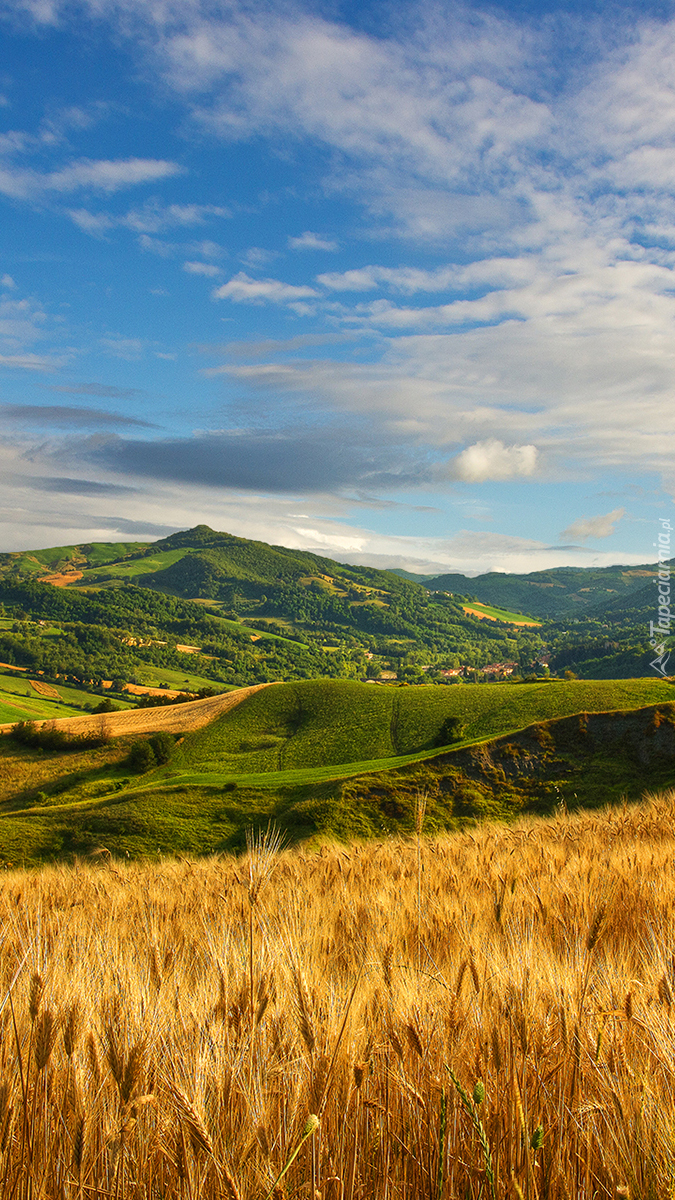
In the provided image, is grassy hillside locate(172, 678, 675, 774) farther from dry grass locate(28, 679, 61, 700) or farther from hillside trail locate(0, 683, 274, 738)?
dry grass locate(28, 679, 61, 700)

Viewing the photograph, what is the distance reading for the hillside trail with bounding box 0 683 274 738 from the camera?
79.1 metres

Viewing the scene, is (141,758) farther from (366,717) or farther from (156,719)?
(366,717)

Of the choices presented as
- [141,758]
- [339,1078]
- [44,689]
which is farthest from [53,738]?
[44,689]

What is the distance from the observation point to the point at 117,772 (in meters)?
67.7

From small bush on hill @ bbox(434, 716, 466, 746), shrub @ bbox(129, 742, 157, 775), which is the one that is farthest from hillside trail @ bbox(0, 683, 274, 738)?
small bush on hill @ bbox(434, 716, 466, 746)

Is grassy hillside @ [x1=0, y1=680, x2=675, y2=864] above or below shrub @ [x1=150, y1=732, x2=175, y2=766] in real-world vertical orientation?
above

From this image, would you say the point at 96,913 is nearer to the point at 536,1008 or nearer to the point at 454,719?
the point at 536,1008

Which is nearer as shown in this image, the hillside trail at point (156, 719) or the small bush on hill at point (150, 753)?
the small bush on hill at point (150, 753)

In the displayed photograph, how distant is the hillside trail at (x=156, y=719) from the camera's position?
7906cm

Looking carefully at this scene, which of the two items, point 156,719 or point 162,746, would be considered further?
point 156,719

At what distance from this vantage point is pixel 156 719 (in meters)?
86.5

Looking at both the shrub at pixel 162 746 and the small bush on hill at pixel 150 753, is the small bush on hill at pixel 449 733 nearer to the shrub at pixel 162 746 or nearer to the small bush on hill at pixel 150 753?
the shrub at pixel 162 746

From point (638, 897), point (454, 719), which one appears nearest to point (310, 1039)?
point (638, 897)

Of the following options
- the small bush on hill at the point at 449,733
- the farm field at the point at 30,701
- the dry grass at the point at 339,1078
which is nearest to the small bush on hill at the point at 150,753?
the small bush on hill at the point at 449,733
